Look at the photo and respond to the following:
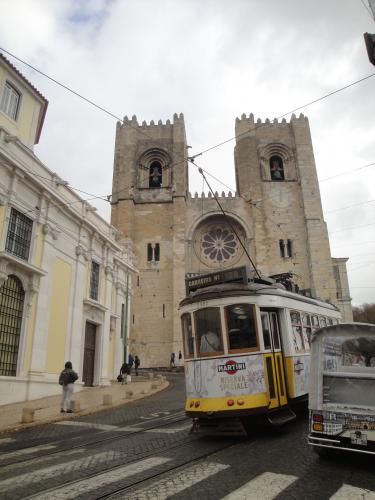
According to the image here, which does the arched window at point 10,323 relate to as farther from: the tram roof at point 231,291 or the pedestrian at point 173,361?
the pedestrian at point 173,361

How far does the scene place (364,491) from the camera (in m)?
3.81

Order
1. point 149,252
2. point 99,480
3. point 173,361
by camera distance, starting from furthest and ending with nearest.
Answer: point 149,252, point 173,361, point 99,480

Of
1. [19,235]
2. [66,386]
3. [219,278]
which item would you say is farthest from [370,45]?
[19,235]

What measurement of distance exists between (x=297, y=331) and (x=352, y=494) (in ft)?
13.6

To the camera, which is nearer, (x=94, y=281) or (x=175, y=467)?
(x=175, y=467)

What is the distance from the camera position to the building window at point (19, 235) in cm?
1309

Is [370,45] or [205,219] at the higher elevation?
[205,219]

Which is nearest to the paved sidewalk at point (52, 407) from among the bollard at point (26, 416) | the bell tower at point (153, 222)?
the bollard at point (26, 416)

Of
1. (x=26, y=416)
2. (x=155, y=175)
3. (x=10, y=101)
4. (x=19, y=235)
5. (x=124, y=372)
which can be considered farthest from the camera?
(x=155, y=175)

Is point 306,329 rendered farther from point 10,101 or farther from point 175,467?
point 10,101

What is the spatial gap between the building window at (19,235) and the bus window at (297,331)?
31.9 ft

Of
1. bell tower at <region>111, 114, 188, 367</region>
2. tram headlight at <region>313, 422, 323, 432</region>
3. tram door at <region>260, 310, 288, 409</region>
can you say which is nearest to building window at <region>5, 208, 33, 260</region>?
tram door at <region>260, 310, 288, 409</region>

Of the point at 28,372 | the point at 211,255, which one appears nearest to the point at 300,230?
the point at 211,255

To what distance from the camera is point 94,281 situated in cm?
1870
